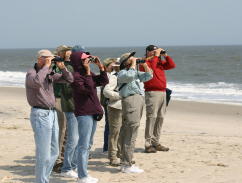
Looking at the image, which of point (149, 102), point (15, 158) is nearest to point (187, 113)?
point (149, 102)

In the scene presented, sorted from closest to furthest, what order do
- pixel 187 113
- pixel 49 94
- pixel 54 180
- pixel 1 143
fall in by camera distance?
1. pixel 49 94
2. pixel 54 180
3. pixel 1 143
4. pixel 187 113

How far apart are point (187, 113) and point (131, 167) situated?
9.32 metres

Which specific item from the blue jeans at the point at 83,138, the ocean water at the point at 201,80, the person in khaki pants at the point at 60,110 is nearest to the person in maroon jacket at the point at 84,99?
the blue jeans at the point at 83,138

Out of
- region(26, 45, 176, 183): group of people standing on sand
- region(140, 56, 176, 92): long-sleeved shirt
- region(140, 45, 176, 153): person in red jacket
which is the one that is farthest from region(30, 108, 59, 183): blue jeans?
region(140, 56, 176, 92): long-sleeved shirt

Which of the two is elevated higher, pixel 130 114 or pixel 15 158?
pixel 130 114

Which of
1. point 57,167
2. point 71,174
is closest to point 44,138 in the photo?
point 71,174

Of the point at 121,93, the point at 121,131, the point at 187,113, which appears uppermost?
the point at 121,93

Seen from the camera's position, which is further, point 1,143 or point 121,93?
point 1,143

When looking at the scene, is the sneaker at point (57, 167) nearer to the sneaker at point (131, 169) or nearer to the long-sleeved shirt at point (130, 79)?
the sneaker at point (131, 169)

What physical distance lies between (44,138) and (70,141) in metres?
1.19

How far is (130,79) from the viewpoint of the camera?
6926 mm

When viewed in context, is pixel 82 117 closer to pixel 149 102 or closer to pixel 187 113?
pixel 149 102

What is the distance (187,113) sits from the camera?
16.2 m

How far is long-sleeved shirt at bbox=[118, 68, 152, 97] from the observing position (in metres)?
6.93
